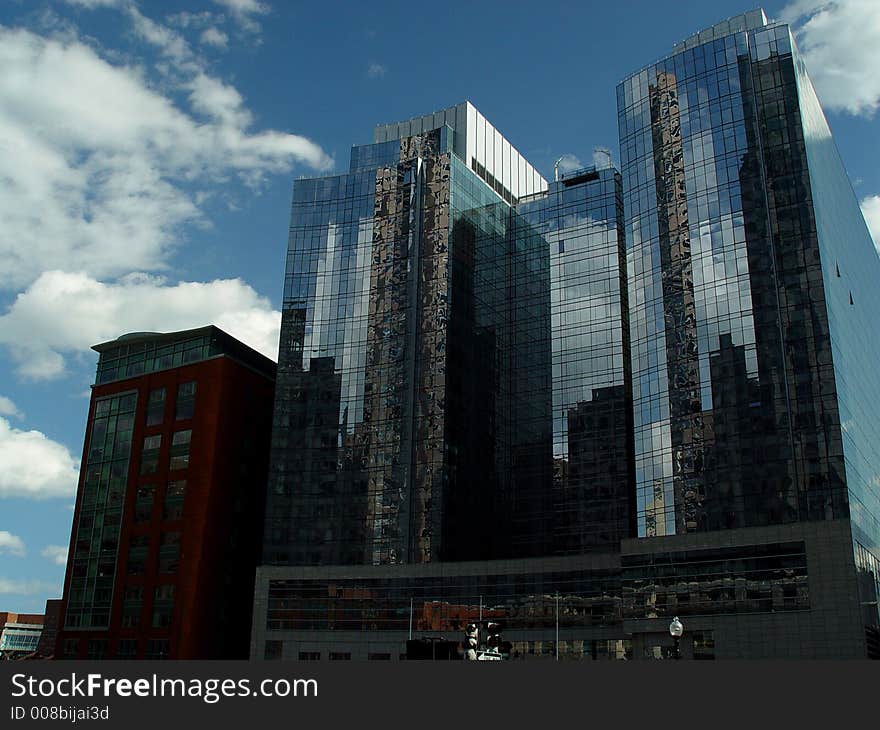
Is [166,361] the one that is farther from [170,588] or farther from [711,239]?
[711,239]

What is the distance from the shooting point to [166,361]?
127062mm

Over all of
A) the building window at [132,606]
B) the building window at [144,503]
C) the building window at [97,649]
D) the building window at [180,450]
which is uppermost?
the building window at [180,450]

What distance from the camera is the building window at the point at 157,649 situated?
110 meters

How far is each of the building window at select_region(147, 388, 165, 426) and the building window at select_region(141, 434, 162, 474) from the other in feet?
7.01

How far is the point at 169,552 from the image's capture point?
11519 cm

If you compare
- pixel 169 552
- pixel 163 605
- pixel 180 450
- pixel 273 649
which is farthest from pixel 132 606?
pixel 273 649

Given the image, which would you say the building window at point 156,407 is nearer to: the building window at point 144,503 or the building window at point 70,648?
the building window at point 144,503

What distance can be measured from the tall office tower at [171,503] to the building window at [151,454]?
16cm

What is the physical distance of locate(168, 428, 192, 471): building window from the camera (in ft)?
389

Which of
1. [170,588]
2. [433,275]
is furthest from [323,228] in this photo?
[170,588]

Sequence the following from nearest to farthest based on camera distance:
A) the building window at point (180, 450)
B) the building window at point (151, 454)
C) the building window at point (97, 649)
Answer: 1. the building window at point (97, 649)
2. the building window at point (180, 450)
3. the building window at point (151, 454)

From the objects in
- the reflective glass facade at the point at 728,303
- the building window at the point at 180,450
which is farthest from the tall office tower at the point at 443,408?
the reflective glass facade at the point at 728,303

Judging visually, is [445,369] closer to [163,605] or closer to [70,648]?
[163,605]

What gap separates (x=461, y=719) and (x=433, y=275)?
305ft
